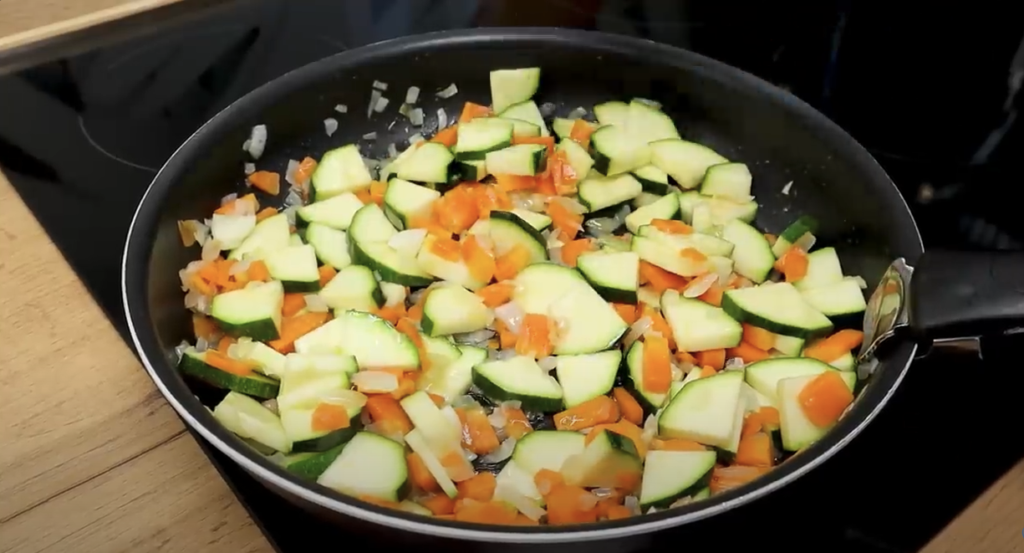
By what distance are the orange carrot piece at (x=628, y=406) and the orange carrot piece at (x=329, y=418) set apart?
0.29 metres

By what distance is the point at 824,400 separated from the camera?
0.84 metres

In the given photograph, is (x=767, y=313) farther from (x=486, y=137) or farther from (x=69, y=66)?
(x=69, y=66)

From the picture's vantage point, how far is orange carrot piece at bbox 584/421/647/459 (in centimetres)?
83

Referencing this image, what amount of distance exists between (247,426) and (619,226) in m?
0.57

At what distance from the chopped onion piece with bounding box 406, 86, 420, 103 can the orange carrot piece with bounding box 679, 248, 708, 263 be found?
0.48 metres

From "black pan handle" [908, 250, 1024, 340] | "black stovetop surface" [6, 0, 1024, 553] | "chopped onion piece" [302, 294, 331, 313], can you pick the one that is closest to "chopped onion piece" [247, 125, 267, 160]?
"black stovetop surface" [6, 0, 1024, 553]

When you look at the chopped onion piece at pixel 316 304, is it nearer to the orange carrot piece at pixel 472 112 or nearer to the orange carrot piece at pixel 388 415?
the orange carrot piece at pixel 388 415

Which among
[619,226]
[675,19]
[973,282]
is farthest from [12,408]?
[675,19]

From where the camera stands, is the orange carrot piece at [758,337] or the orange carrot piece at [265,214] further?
the orange carrot piece at [265,214]

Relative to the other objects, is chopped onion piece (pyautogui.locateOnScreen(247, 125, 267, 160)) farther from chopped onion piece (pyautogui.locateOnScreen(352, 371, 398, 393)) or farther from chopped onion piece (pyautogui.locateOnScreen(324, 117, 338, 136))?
chopped onion piece (pyautogui.locateOnScreen(352, 371, 398, 393))

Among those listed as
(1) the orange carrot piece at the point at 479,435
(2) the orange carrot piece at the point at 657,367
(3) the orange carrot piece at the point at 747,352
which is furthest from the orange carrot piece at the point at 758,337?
(1) the orange carrot piece at the point at 479,435

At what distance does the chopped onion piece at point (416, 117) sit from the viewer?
4.09 feet

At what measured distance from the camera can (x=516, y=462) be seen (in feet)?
2.69

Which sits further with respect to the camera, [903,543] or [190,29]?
[190,29]
